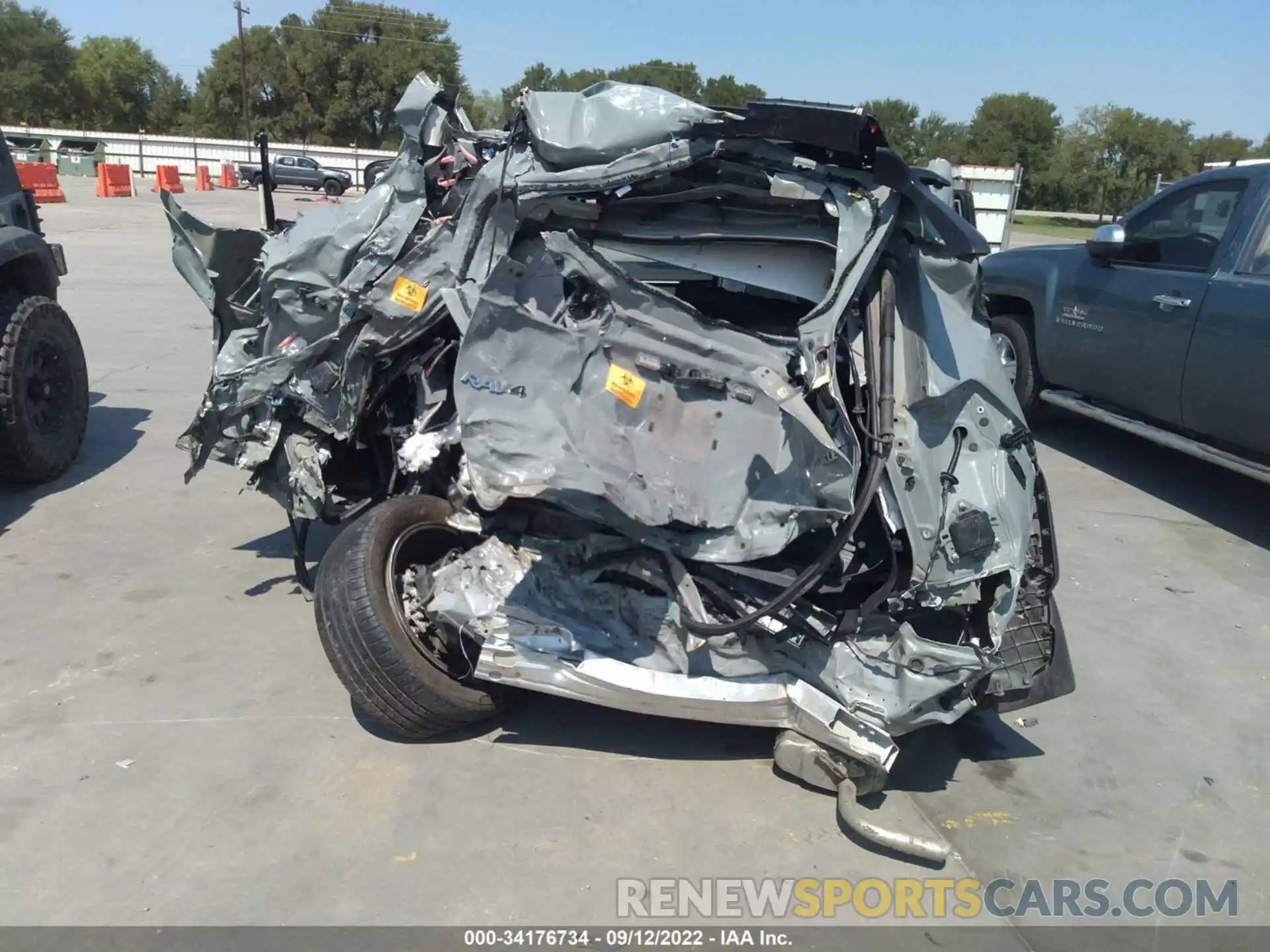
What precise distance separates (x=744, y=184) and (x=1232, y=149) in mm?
57592

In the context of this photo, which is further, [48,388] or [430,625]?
[48,388]

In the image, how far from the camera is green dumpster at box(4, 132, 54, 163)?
3596 centimetres

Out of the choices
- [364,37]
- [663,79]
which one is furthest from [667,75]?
[364,37]

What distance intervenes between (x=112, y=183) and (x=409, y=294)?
99.7 ft

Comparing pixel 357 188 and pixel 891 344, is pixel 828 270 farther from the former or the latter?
pixel 357 188

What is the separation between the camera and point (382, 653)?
129 inches

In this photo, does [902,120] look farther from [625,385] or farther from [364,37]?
[625,385]

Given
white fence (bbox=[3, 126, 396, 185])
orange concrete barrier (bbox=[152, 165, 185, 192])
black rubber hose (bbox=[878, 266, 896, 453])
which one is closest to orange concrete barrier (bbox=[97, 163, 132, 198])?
orange concrete barrier (bbox=[152, 165, 185, 192])

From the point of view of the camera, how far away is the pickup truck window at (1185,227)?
6.08 meters

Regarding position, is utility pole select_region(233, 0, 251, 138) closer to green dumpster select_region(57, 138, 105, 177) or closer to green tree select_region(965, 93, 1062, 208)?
green dumpster select_region(57, 138, 105, 177)

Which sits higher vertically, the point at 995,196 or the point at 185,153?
the point at 185,153

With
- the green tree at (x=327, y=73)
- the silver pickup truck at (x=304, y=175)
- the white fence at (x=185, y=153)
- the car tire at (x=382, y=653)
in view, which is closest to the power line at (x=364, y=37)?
the green tree at (x=327, y=73)

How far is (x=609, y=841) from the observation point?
3.08 meters

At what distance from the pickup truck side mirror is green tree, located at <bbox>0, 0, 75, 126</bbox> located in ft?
237
